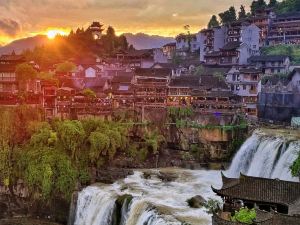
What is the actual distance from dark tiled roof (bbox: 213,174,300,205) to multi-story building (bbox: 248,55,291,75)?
141ft

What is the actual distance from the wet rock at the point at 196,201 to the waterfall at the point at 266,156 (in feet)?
19.6

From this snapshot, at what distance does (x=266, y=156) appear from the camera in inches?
1679

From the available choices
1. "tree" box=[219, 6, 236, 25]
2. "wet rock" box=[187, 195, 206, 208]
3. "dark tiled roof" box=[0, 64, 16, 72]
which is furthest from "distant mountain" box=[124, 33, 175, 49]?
"wet rock" box=[187, 195, 206, 208]

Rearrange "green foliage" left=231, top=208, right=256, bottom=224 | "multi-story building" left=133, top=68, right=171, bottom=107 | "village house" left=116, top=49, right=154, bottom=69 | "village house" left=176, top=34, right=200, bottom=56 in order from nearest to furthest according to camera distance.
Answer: "green foliage" left=231, top=208, right=256, bottom=224 < "multi-story building" left=133, top=68, right=171, bottom=107 < "village house" left=116, top=49, right=154, bottom=69 < "village house" left=176, top=34, right=200, bottom=56

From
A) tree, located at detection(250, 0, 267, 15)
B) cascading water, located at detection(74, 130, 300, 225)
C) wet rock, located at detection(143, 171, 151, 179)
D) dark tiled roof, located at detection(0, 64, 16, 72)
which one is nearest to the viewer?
cascading water, located at detection(74, 130, 300, 225)

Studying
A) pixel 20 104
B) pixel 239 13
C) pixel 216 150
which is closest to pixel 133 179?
pixel 216 150

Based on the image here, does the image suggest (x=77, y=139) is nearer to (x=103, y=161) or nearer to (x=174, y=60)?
(x=103, y=161)

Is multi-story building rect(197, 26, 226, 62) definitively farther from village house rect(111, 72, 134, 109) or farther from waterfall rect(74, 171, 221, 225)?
waterfall rect(74, 171, 221, 225)

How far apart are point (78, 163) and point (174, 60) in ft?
150

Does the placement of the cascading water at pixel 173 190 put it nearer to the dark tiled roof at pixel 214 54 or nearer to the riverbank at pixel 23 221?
the riverbank at pixel 23 221

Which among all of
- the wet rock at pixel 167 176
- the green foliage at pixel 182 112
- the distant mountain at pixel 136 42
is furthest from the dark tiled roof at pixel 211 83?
the distant mountain at pixel 136 42

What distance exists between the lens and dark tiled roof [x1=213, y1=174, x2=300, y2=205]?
2806cm

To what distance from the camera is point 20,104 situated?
51.7 meters

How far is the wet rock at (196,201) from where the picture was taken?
37.1 metres
